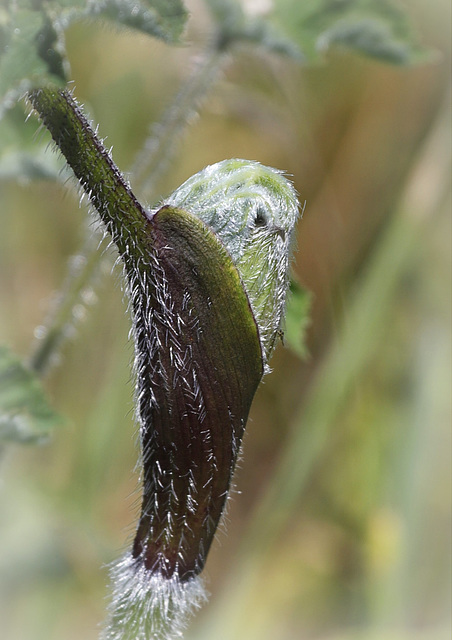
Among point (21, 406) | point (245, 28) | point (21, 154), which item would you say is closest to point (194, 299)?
point (21, 406)

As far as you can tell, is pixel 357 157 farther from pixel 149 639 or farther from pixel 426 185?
pixel 149 639

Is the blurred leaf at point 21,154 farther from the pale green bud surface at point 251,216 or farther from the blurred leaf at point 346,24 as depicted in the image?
the pale green bud surface at point 251,216

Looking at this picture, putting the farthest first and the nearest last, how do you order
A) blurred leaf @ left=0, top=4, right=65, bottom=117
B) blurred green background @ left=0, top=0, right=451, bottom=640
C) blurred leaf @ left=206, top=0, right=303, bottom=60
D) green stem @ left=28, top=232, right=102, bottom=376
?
blurred green background @ left=0, top=0, right=451, bottom=640 < blurred leaf @ left=206, top=0, right=303, bottom=60 < green stem @ left=28, top=232, right=102, bottom=376 < blurred leaf @ left=0, top=4, right=65, bottom=117

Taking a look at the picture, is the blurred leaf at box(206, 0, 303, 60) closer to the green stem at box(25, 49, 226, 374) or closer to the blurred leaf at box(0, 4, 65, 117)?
the green stem at box(25, 49, 226, 374)

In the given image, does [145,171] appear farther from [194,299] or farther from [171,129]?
[194,299]

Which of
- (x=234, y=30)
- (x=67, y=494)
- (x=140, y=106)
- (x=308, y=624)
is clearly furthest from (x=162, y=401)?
(x=308, y=624)

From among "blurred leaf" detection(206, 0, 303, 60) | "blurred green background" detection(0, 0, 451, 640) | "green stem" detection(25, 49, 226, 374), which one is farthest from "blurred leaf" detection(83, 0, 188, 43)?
"blurred green background" detection(0, 0, 451, 640)

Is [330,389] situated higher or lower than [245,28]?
lower
